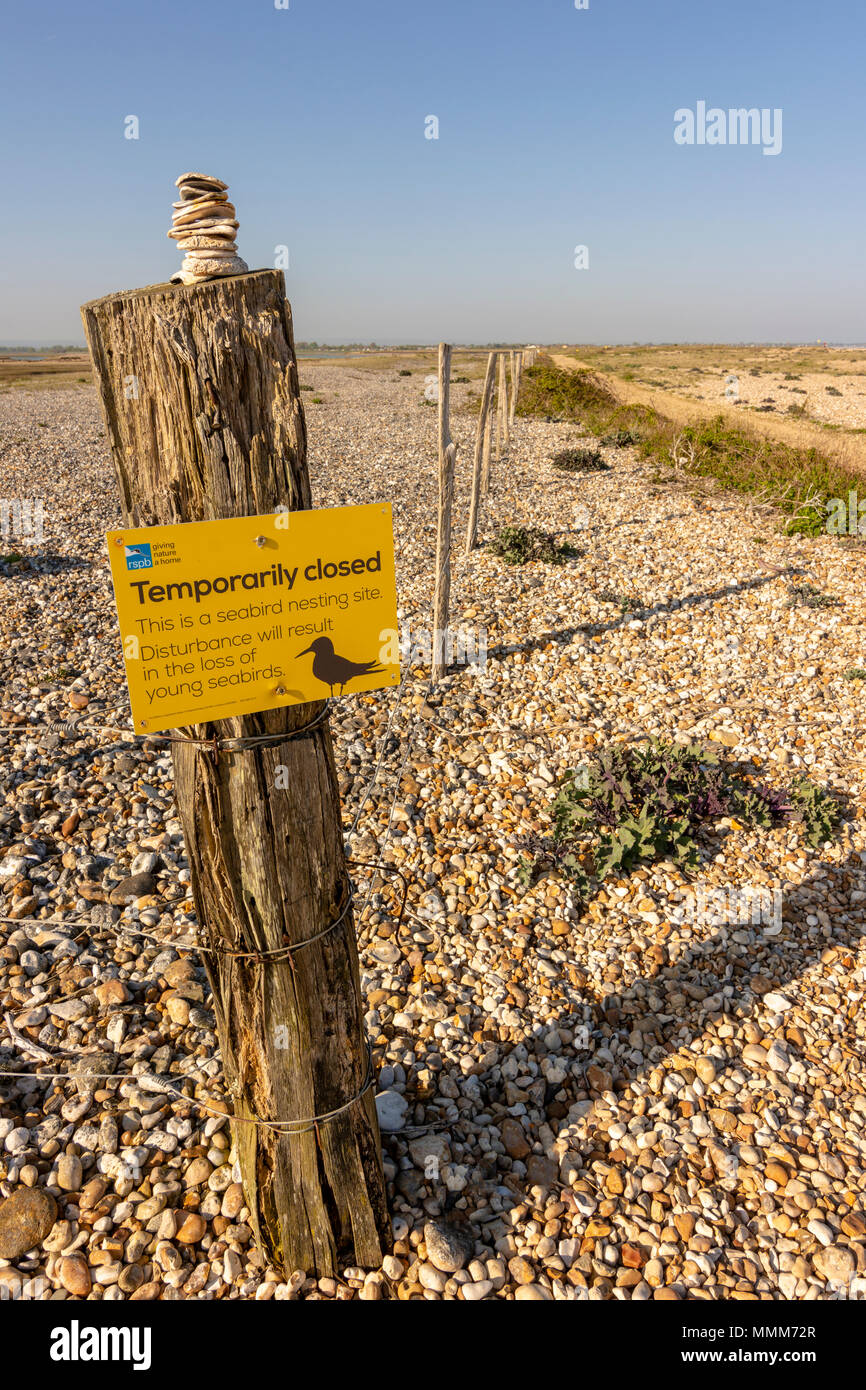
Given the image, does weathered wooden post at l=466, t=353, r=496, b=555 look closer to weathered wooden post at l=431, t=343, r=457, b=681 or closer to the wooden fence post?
weathered wooden post at l=431, t=343, r=457, b=681

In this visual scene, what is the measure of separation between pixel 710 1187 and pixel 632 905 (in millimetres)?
1773

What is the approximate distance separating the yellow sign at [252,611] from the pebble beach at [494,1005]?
1728mm

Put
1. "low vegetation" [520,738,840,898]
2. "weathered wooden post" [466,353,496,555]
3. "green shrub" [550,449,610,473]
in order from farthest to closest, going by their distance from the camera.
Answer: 1. "green shrub" [550,449,610,473]
2. "weathered wooden post" [466,353,496,555]
3. "low vegetation" [520,738,840,898]

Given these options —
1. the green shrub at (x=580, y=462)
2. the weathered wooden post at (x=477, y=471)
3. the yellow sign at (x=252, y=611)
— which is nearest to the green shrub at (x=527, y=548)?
the weathered wooden post at (x=477, y=471)

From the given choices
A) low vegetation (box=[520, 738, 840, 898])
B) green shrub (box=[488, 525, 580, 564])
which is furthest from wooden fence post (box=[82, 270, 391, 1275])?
green shrub (box=[488, 525, 580, 564])

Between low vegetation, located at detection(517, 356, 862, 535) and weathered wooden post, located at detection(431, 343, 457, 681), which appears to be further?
low vegetation, located at detection(517, 356, 862, 535)

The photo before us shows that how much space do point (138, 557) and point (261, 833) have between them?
0.90 meters

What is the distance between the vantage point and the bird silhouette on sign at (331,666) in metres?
2.10

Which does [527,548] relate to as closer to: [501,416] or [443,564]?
[443,564]

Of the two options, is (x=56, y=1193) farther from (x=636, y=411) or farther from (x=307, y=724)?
(x=636, y=411)

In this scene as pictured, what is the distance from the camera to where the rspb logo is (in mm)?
1799

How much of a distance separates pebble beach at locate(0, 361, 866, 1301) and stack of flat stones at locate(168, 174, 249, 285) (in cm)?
261
